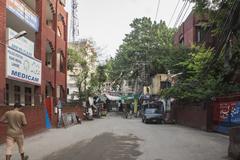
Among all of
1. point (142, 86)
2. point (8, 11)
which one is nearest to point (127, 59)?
point (142, 86)

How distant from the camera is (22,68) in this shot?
27125 millimetres

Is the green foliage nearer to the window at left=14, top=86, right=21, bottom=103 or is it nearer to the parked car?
the parked car

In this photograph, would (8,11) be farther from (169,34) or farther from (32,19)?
(169,34)

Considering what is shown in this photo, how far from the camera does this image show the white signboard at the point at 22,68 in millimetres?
24834

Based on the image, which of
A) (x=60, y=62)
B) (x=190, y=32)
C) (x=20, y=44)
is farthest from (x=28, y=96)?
(x=190, y=32)

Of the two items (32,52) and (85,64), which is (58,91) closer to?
(32,52)

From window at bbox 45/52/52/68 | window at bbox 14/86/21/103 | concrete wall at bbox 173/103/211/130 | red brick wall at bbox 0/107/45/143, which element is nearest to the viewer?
red brick wall at bbox 0/107/45/143

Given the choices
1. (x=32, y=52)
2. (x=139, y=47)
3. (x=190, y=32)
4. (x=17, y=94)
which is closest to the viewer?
(x=32, y=52)

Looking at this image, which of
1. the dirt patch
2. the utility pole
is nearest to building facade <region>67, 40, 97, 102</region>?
the utility pole

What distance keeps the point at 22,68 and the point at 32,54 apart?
4676 mm

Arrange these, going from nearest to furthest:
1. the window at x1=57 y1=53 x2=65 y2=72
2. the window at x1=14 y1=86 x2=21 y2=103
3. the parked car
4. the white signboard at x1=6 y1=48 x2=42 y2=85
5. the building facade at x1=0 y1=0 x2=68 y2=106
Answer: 1. the white signboard at x1=6 y1=48 x2=42 y2=85
2. the building facade at x1=0 y1=0 x2=68 y2=106
3. the window at x1=14 y1=86 x2=21 y2=103
4. the window at x1=57 y1=53 x2=65 y2=72
5. the parked car

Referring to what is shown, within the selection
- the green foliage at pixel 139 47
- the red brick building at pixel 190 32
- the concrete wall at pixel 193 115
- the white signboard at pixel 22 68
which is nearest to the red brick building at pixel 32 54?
the white signboard at pixel 22 68

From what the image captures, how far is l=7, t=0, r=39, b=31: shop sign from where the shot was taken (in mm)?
27141

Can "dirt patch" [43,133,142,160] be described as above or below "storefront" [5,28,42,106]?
below
